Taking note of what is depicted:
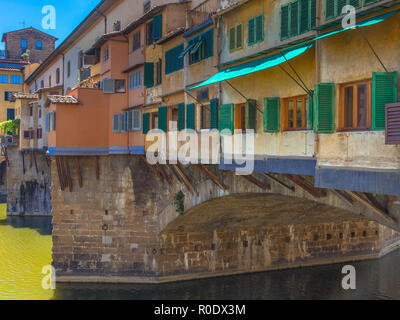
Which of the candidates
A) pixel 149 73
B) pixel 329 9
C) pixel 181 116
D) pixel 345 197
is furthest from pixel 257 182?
pixel 149 73

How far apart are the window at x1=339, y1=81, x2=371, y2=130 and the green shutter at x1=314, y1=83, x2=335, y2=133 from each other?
6.9 inches

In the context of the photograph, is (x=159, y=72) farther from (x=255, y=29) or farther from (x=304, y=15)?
(x=304, y=15)

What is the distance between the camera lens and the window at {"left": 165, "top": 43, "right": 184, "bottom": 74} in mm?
18156

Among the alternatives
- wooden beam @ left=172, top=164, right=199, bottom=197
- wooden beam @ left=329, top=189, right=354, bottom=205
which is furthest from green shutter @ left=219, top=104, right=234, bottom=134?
wooden beam @ left=172, top=164, right=199, bottom=197

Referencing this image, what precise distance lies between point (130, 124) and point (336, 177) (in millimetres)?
14437

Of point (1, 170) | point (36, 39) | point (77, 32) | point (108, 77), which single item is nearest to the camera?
point (108, 77)

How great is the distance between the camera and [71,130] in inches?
888

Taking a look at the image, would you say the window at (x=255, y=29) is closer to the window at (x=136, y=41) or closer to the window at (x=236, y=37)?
the window at (x=236, y=37)

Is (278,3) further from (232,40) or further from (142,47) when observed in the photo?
(142,47)

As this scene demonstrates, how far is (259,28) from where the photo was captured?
12.8 metres

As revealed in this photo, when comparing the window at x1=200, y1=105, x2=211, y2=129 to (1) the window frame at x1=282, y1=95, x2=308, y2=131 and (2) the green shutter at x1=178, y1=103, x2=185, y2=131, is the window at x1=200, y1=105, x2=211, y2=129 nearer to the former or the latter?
(2) the green shutter at x1=178, y1=103, x2=185, y2=131

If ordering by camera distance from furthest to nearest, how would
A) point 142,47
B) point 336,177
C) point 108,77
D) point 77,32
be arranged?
point 77,32
point 108,77
point 142,47
point 336,177

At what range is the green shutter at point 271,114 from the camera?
1189 centimetres

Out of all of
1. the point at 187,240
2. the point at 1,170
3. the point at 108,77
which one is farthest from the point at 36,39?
the point at 187,240
